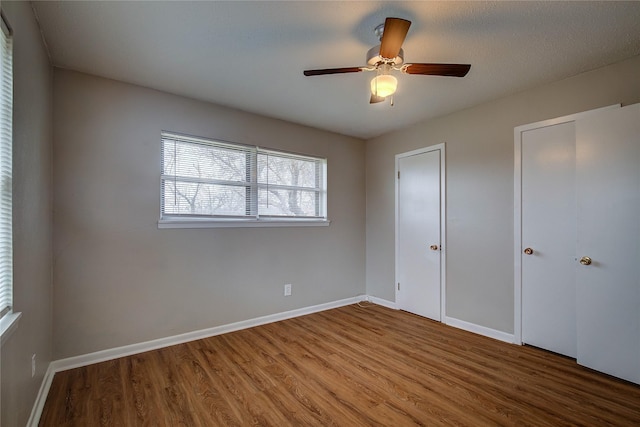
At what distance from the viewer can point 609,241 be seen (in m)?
2.32

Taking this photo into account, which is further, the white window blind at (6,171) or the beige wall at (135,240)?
the beige wall at (135,240)

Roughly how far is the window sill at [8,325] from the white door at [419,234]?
361 centimetres

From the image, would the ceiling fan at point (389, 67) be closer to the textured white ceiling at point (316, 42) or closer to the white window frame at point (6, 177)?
the textured white ceiling at point (316, 42)

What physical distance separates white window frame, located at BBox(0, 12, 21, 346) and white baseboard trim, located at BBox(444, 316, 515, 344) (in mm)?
3679

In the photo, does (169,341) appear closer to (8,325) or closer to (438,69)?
(8,325)

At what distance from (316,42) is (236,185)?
1792 millimetres

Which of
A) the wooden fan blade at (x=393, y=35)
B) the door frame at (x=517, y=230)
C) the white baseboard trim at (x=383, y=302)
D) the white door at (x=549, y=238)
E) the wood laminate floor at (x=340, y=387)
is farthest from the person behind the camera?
the white baseboard trim at (x=383, y=302)

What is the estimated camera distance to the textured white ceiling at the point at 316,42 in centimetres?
179

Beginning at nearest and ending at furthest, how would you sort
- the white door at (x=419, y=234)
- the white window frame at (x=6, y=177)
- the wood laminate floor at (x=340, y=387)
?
the white window frame at (x=6, y=177) < the wood laminate floor at (x=340, y=387) < the white door at (x=419, y=234)

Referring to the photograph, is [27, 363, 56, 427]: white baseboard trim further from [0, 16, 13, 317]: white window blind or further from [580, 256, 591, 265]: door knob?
[580, 256, 591, 265]: door knob

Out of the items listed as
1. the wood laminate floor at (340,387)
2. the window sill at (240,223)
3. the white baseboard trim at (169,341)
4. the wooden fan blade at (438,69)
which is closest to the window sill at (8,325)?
the wood laminate floor at (340,387)

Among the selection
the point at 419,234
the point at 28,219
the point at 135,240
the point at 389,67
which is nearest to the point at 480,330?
the point at 419,234

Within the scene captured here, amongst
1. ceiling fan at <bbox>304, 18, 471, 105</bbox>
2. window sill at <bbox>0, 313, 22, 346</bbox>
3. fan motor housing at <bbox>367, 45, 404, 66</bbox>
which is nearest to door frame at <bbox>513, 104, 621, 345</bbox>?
ceiling fan at <bbox>304, 18, 471, 105</bbox>

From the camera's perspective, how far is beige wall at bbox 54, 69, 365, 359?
2.46 m
